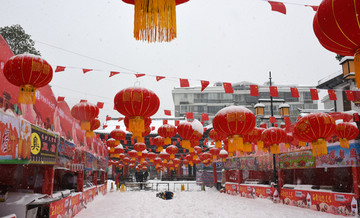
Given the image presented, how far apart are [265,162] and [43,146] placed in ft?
44.6

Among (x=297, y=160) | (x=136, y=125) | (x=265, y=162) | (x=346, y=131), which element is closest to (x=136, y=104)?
(x=136, y=125)

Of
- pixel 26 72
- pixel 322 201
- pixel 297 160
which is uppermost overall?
pixel 26 72

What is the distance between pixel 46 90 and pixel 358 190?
10687mm

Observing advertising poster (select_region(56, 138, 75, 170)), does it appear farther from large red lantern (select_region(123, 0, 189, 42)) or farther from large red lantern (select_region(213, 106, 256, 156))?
large red lantern (select_region(123, 0, 189, 42))

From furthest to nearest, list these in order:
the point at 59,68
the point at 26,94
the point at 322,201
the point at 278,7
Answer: the point at 322,201
the point at 59,68
the point at 278,7
the point at 26,94

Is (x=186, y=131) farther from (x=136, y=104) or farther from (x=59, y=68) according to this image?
(x=59, y=68)

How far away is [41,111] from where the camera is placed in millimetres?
6746

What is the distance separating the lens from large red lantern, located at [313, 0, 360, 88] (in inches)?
101

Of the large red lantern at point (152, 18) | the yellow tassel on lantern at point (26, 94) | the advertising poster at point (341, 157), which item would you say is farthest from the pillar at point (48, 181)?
the advertising poster at point (341, 157)

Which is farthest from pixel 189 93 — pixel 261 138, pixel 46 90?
pixel 46 90

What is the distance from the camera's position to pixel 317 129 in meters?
7.37

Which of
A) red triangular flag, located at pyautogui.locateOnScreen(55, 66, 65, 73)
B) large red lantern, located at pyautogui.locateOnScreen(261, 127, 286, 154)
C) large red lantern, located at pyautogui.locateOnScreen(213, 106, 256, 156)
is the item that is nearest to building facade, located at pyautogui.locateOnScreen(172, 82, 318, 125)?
large red lantern, located at pyautogui.locateOnScreen(261, 127, 286, 154)

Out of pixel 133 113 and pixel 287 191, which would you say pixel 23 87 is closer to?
pixel 133 113

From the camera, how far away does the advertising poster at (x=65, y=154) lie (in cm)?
802
